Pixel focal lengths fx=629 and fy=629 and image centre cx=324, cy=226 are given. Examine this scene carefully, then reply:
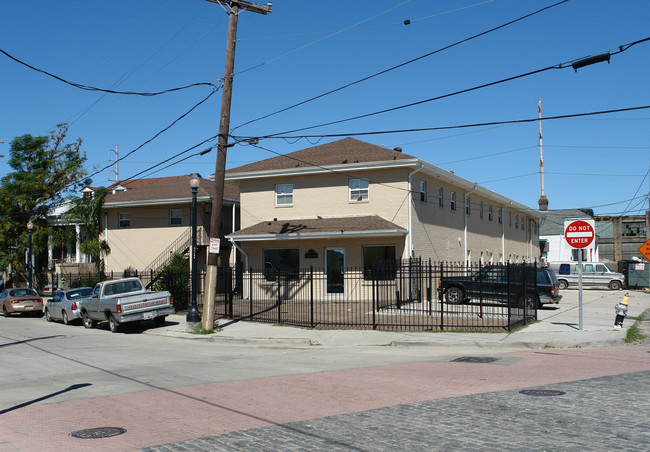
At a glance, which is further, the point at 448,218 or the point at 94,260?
the point at 94,260

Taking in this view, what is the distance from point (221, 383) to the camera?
418 inches

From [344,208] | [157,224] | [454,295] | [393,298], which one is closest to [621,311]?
[454,295]

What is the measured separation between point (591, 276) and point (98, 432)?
38515 mm

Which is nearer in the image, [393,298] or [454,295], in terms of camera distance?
[454,295]

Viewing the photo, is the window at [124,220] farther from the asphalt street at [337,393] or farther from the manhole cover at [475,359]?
the manhole cover at [475,359]

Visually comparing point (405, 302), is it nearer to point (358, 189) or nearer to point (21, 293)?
point (358, 189)

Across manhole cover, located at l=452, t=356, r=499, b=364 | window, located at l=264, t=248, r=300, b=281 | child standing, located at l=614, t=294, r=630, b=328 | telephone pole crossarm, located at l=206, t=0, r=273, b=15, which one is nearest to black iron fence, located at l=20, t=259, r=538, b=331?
window, located at l=264, t=248, r=300, b=281

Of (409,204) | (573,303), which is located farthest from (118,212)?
(573,303)

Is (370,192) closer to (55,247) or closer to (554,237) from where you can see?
(55,247)

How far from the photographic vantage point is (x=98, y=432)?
288 inches

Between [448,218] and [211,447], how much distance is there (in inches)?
1000

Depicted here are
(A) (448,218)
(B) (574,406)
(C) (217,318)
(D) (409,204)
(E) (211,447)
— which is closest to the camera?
(E) (211,447)

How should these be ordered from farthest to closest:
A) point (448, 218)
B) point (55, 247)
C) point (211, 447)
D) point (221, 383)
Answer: point (55, 247), point (448, 218), point (221, 383), point (211, 447)

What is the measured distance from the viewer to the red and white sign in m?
17.1
